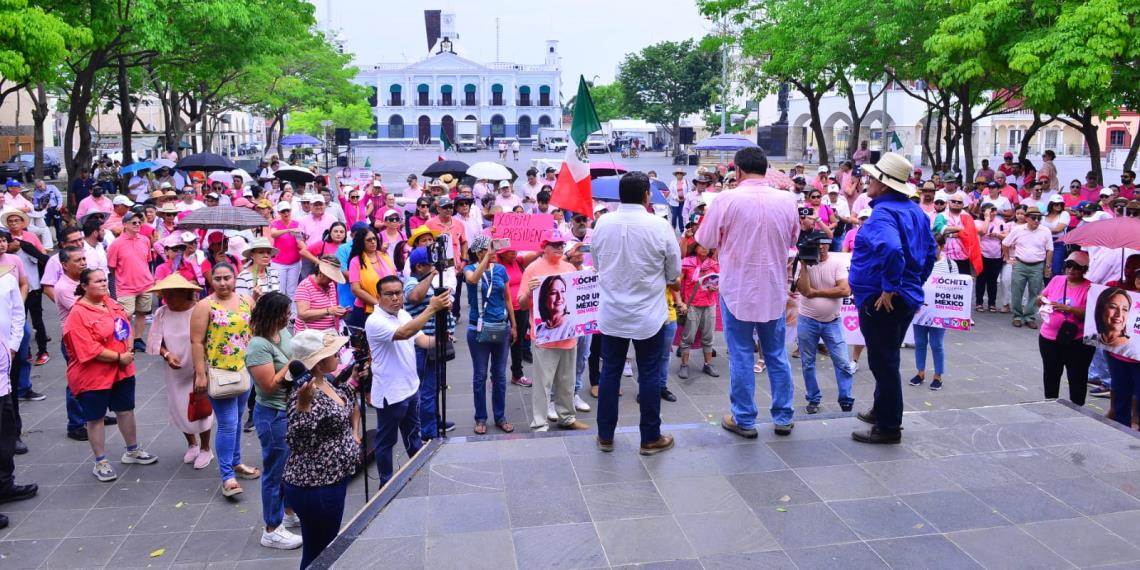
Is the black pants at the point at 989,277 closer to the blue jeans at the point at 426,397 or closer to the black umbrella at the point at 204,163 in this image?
the blue jeans at the point at 426,397

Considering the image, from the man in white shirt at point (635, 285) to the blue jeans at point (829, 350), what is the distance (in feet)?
9.69

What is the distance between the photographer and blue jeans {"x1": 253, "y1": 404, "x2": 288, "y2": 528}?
5816mm

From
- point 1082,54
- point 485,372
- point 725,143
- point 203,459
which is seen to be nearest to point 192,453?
point 203,459

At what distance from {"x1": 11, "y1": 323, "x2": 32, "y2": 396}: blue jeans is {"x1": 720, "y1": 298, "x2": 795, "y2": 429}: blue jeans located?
19.0ft

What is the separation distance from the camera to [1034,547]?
441cm

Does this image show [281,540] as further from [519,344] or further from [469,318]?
[519,344]

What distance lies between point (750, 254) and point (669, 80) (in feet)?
211

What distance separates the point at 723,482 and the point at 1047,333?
165 inches

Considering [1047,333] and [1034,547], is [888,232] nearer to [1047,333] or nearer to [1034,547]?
[1034,547]

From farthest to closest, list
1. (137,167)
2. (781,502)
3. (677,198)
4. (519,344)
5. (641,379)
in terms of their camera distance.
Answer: (137,167)
(677,198)
(519,344)
(641,379)
(781,502)

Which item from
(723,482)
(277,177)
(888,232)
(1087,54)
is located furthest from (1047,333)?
(277,177)

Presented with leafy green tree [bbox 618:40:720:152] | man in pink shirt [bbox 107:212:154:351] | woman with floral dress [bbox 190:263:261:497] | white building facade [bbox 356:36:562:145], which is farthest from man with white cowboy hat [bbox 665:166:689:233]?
white building facade [bbox 356:36:562:145]

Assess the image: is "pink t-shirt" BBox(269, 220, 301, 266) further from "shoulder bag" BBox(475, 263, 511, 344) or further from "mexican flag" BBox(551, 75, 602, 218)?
"mexican flag" BBox(551, 75, 602, 218)

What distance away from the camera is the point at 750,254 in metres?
5.39
